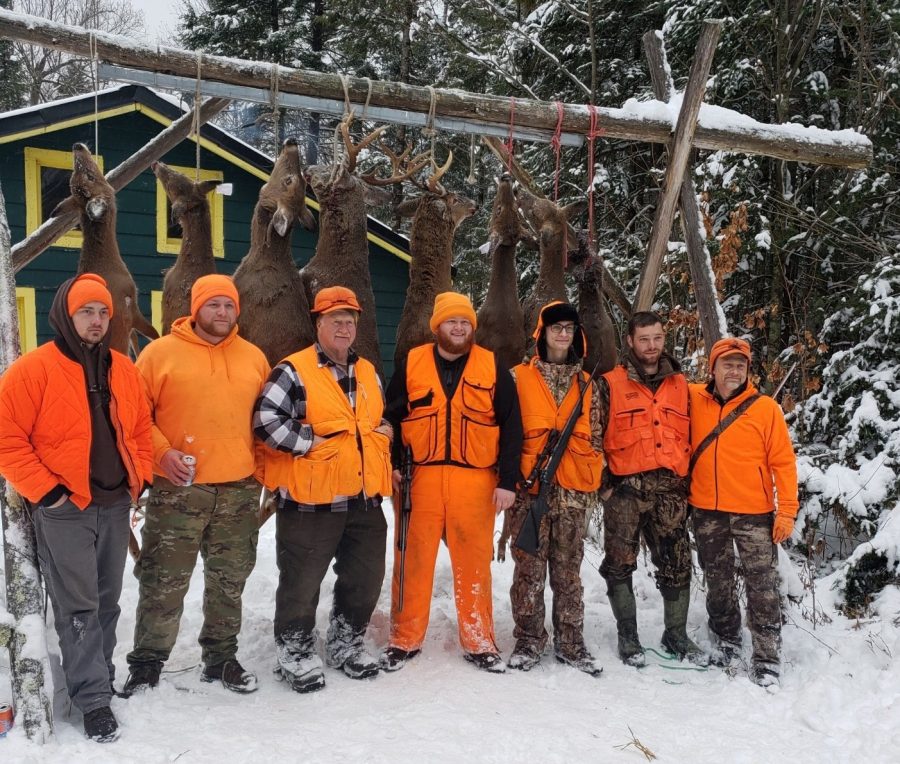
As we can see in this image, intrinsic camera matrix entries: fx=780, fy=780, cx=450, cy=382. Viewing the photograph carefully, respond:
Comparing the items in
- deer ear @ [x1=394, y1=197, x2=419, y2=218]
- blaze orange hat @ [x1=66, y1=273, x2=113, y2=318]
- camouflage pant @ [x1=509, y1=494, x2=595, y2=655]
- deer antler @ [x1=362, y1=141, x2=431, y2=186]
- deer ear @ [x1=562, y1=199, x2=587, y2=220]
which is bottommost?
camouflage pant @ [x1=509, y1=494, x2=595, y2=655]

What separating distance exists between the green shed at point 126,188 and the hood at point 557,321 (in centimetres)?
640

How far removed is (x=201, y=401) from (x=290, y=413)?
1.50ft

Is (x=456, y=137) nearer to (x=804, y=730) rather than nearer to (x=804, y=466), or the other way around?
(x=804, y=466)

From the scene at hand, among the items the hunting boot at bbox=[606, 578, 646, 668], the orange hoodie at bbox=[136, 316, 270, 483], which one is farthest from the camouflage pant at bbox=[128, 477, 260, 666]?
the hunting boot at bbox=[606, 578, 646, 668]

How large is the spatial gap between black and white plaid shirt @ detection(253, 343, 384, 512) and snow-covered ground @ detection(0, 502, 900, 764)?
1.05 m

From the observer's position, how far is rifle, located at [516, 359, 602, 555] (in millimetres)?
4602

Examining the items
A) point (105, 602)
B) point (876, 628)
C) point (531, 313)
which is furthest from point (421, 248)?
point (876, 628)

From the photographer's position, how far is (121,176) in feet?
18.7

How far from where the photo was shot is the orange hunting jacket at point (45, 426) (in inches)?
133

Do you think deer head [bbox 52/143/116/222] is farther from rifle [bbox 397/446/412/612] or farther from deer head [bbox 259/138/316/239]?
rifle [bbox 397/446/412/612]

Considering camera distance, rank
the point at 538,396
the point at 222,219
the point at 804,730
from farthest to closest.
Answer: the point at 222,219 < the point at 538,396 < the point at 804,730

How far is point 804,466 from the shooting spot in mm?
7176

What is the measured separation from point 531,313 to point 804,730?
289cm

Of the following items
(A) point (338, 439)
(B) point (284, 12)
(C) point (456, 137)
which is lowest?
(A) point (338, 439)
